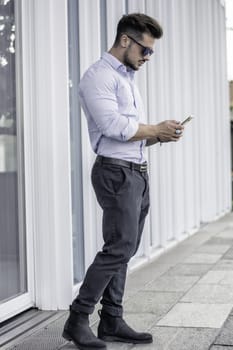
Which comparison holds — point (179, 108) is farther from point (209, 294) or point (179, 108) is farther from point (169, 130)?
point (169, 130)

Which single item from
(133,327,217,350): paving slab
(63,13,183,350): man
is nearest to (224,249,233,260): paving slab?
(133,327,217,350): paving slab

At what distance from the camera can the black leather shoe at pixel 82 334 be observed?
3285mm

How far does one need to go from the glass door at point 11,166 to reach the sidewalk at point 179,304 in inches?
15.6

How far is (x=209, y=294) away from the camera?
479cm

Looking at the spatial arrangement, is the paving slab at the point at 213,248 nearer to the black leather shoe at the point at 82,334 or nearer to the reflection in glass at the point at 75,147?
the reflection in glass at the point at 75,147

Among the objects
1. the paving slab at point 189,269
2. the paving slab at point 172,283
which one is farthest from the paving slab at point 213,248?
Result: the paving slab at point 172,283

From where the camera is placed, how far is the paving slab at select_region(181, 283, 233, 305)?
4.57 meters

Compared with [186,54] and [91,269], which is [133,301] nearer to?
[91,269]

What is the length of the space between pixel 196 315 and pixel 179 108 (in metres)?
3.97

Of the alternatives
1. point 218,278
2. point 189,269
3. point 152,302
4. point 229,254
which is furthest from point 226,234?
point 152,302

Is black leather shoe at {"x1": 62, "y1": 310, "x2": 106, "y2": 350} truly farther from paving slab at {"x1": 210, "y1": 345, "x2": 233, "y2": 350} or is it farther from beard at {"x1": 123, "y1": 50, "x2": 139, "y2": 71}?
beard at {"x1": 123, "y1": 50, "x2": 139, "y2": 71}

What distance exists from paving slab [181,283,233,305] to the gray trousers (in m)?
1.42

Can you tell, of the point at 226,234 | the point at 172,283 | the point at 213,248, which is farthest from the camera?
the point at 226,234

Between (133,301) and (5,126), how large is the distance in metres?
1.55
